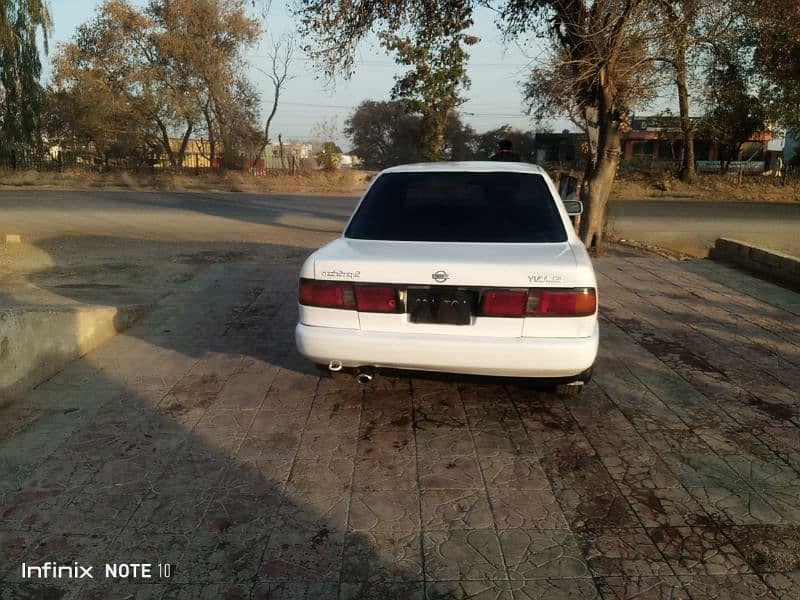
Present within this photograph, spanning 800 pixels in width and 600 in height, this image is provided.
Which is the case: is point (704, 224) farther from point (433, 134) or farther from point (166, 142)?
point (166, 142)

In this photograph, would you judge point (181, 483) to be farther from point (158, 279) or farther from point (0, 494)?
point (158, 279)

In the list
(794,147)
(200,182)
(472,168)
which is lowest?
(472,168)

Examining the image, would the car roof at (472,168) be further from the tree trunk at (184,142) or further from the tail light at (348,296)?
the tree trunk at (184,142)

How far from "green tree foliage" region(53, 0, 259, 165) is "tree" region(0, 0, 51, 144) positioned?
81.9ft

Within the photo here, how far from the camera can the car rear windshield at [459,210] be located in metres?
4.42

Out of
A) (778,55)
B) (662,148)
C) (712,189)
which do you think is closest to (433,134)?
(712,189)

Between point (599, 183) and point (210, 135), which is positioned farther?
point (210, 135)

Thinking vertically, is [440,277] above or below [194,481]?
above

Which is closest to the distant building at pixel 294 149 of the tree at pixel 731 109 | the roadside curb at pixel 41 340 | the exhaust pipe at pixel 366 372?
the tree at pixel 731 109

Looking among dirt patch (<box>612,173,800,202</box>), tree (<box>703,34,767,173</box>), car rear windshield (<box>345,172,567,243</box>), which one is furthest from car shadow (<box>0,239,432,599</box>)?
dirt patch (<box>612,173,800,202</box>)

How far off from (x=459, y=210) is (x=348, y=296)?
1.19 m

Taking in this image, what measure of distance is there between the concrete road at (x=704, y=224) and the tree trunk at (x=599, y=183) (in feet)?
9.52

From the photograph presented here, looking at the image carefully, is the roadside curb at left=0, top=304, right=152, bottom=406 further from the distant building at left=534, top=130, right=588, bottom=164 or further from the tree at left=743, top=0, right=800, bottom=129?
the distant building at left=534, top=130, right=588, bottom=164

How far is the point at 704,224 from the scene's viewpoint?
60.3ft
